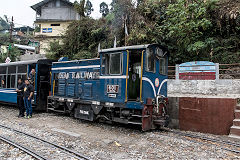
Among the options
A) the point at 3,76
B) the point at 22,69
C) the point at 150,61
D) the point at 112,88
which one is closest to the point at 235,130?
the point at 150,61

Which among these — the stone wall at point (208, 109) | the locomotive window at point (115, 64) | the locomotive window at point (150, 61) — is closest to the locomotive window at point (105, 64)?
the locomotive window at point (115, 64)

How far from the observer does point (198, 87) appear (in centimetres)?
1036

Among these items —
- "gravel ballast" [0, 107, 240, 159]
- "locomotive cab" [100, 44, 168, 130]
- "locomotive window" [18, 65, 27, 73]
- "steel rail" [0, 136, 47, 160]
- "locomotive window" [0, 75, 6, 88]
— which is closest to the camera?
"steel rail" [0, 136, 47, 160]

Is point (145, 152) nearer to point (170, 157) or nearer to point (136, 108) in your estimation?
point (170, 157)

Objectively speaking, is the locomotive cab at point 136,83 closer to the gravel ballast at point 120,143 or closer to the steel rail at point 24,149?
the gravel ballast at point 120,143

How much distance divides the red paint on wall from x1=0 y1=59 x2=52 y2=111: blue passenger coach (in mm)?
7325

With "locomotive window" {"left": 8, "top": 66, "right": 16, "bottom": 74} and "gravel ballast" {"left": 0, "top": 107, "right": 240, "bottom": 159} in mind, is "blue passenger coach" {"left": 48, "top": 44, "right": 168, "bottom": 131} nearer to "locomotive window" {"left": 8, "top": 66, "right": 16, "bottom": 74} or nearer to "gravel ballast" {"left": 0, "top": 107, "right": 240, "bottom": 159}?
"gravel ballast" {"left": 0, "top": 107, "right": 240, "bottom": 159}

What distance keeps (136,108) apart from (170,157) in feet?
6.94

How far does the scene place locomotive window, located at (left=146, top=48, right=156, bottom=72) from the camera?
22.2 ft

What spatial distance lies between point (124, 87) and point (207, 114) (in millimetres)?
3469

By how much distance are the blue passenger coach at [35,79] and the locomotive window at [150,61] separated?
652 centimetres

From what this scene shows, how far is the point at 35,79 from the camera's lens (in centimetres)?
1046

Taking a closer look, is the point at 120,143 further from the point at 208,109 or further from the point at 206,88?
the point at 206,88

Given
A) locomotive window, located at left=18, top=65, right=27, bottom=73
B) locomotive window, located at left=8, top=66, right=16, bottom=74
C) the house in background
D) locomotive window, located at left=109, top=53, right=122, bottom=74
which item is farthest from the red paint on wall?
the house in background
